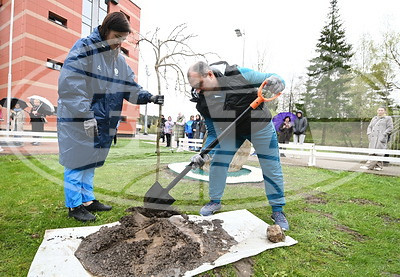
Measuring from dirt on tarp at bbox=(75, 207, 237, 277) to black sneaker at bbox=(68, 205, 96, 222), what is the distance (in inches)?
18.0

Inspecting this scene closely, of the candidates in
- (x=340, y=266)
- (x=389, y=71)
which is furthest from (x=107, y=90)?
(x=389, y=71)

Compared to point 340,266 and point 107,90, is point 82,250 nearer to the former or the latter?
point 107,90

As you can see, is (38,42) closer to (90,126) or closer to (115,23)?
(115,23)

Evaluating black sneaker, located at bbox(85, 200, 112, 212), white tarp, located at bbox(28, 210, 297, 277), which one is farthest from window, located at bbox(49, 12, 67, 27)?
white tarp, located at bbox(28, 210, 297, 277)

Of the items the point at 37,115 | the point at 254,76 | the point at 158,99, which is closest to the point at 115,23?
the point at 158,99

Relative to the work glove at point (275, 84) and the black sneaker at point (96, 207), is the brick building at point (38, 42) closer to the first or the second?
the black sneaker at point (96, 207)

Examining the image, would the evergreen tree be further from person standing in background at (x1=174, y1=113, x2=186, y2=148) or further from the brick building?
the brick building

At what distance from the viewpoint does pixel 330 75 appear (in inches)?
813

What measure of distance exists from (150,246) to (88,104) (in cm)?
125

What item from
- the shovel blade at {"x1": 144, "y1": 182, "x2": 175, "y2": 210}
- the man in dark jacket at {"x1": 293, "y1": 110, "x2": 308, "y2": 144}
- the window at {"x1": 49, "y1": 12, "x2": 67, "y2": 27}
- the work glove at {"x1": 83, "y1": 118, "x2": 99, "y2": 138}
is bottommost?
the shovel blade at {"x1": 144, "y1": 182, "x2": 175, "y2": 210}

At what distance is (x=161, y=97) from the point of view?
263 centimetres

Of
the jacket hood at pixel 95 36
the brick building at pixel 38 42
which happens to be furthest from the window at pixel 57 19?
the jacket hood at pixel 95 36

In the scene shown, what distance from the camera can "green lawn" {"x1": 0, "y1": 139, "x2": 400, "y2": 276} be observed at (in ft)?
5.66

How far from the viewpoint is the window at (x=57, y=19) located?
14948 millimetres
